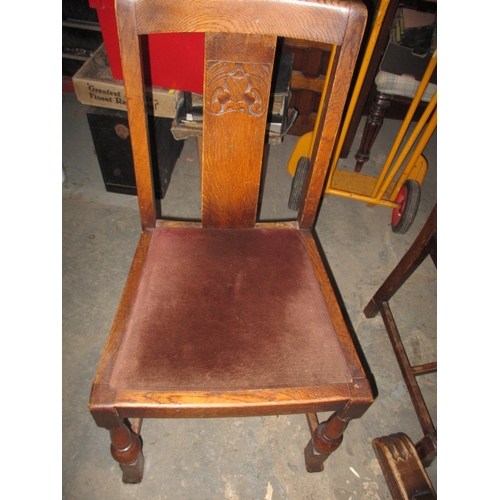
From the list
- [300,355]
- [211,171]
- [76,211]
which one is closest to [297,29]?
[211,171]

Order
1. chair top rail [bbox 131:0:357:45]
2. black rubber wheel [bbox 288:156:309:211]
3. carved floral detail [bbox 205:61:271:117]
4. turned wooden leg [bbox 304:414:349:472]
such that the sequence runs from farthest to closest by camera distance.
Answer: black rubber wheel [bbox 288:156:309:211], turned wooden leg [bbox 304:414:349:472], carved floral detail [bbox 205:61:271:117], chair top rail [bbox 131:0:357:45]

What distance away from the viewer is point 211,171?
1052mm

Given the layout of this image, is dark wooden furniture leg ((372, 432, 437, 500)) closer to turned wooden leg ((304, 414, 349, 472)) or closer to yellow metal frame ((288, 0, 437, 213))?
turned wooden leg ((304, 414, 349, 472))

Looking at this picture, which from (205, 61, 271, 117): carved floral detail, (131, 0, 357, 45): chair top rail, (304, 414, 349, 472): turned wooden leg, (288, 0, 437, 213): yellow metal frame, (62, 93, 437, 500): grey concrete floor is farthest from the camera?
(288, 0, 437, 213): yellow metal frame

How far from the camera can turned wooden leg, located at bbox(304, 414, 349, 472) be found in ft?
3.35

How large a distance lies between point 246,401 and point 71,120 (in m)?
2.47

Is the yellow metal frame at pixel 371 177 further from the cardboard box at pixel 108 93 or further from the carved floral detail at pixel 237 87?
the carved floral detail at pixel 237 87

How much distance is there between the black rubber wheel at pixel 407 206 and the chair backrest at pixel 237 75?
107cm

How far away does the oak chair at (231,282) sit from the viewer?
823mm

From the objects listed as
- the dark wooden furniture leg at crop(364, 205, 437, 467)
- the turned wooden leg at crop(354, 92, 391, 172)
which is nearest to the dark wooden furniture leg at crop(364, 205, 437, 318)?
the dark wooden furniture leg at crop(364, 205, 437, 467)

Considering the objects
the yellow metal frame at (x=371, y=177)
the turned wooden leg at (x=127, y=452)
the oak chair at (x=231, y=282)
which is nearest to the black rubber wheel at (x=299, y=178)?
the yellow metal frame at (x=371, y=177)

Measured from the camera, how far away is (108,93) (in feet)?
5.57

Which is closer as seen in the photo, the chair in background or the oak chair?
the oak chair

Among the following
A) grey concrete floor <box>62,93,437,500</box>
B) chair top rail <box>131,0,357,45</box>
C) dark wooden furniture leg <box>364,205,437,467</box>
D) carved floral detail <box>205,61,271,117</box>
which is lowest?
grey concrete floor <box>62,93,437,500</box>
